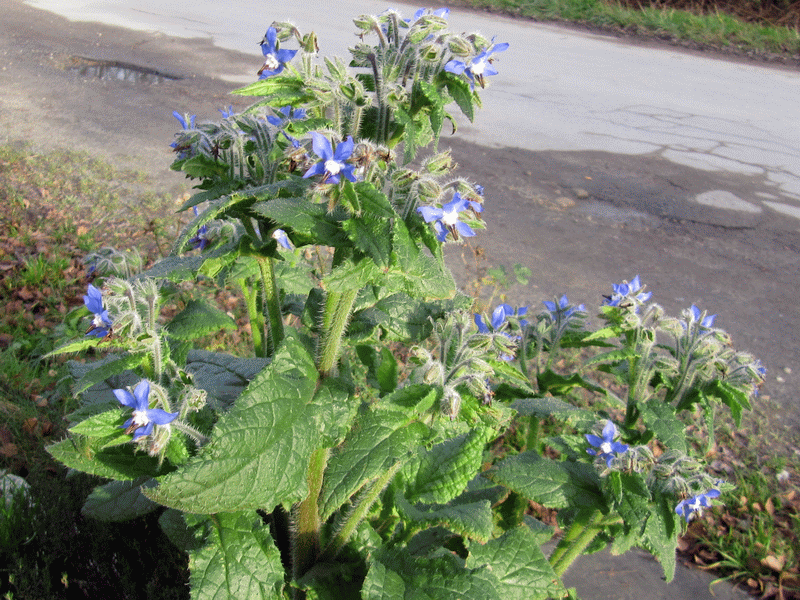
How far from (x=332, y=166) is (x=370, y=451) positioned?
0.62m

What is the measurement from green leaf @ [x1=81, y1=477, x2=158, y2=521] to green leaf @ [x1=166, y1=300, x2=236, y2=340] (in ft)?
1.47

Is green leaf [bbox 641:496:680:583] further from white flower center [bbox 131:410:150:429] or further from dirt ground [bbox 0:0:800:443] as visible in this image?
dirt ground [bbox 0:0:800:443]

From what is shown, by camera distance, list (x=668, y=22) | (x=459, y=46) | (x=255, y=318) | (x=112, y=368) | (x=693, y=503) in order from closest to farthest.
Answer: (x=459, y=46)
(x=112, y=368)
(x=693, y=503)
(x=255, y=318)
(x=668, y=22)

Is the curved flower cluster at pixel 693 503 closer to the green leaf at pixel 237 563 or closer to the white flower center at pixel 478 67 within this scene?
the green leaf at pixel 237 563

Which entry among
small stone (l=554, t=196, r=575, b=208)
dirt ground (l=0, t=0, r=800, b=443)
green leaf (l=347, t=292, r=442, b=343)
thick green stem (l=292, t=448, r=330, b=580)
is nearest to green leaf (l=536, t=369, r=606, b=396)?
green leaf (l=347, t=292, r=442, b=343)

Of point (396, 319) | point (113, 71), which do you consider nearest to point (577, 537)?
point (396, 319)

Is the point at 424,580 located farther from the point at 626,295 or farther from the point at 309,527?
the point at 626,295

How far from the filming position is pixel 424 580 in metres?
1.68

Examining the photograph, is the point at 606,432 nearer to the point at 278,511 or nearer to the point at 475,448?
the point at 475,448

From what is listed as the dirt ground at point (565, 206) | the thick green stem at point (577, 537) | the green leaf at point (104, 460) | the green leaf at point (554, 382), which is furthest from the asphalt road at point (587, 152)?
the green leaf at point (104, 460)

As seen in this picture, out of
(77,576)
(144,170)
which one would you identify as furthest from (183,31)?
(77,576)

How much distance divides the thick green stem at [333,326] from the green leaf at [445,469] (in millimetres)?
397

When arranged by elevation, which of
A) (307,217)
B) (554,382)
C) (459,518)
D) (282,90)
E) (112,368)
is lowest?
(459,518)

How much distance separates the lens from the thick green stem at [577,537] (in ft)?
6.75
